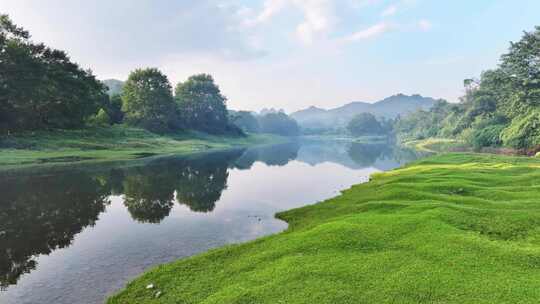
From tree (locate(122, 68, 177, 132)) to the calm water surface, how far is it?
8441 centimetres

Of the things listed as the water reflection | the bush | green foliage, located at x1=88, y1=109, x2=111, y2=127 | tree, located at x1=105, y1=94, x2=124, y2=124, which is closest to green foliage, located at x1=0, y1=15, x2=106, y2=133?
green foliage, located at x1=88, y1=109, x2=111, y2=127

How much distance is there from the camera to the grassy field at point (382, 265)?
1130 cm

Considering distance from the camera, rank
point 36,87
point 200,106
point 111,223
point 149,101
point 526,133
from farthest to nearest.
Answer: point 200,106, point 149,101, point 36,87, point 526,133, point 111,223

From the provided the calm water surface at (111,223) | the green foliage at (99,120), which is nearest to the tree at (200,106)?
the green foliage at (99,120)

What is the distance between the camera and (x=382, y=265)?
13.4 metres

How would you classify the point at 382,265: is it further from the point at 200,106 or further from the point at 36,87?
the point at 200,106

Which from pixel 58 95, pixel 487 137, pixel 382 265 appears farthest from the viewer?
pixel 487 137

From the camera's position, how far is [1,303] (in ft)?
43.0

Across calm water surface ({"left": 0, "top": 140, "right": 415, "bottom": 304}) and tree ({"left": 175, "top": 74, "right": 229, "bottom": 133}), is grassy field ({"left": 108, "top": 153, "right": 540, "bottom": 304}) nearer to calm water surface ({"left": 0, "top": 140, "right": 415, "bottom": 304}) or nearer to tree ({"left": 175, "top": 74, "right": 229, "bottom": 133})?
calm water surface ({"left": 0, "top": 140, "right": 415, "bottom": 304})

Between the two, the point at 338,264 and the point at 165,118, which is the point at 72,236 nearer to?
the point at 338,264

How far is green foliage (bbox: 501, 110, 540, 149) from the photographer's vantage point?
66.2 meters

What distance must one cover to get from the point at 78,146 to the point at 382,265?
85922mm

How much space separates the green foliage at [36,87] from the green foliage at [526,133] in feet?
377

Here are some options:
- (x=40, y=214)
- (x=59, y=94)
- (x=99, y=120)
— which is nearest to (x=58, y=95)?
(x=59, y=94)
